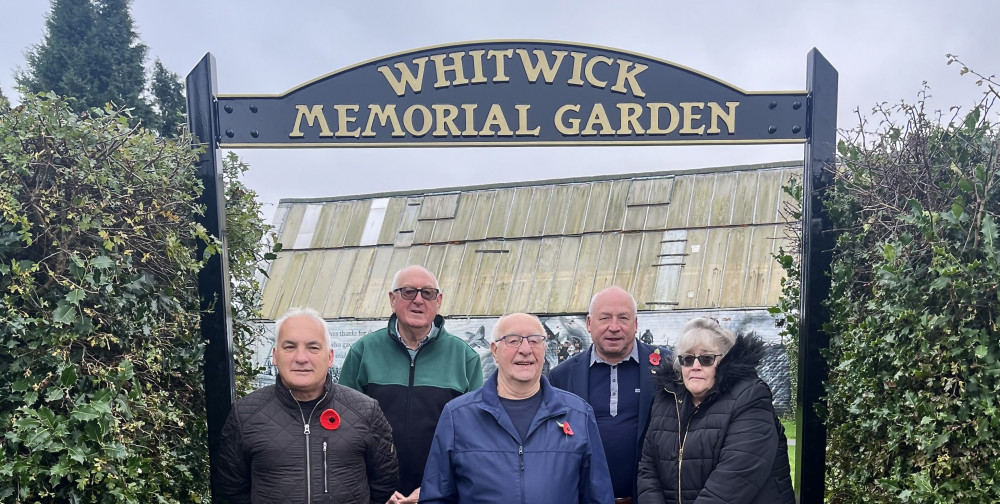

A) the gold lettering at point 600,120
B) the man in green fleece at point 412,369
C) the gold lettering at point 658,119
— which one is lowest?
the man in green fleece at point 412,369

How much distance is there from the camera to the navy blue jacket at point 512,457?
9.40ft

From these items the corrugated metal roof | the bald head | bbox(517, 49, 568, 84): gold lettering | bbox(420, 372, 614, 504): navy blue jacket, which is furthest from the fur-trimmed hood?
the corrugated metal roof

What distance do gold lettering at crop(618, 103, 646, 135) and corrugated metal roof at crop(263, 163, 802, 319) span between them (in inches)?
507

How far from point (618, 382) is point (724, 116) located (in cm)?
138

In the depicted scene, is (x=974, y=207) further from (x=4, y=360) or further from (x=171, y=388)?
(x=4, y=360)

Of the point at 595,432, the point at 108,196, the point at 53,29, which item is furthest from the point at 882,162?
the point at 53,29

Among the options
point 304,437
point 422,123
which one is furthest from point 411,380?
point 422,123

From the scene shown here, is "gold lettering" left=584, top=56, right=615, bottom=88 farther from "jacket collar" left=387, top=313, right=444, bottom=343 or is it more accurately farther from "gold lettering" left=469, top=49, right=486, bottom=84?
"jacket collar" left=387, top=313, right=444, bottom=343

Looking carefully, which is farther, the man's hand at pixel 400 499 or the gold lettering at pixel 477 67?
the gold lettering at pixel 477 67

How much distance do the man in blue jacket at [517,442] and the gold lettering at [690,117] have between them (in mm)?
1325

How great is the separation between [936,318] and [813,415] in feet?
3.48

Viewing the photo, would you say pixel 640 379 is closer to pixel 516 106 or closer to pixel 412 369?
pixel 412 369

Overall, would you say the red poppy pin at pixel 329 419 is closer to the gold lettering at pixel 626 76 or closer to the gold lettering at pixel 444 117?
the gold lettering at pixel 444 117

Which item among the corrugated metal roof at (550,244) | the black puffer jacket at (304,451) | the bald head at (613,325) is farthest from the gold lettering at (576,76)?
the corrugated metal roof at (550,244)
